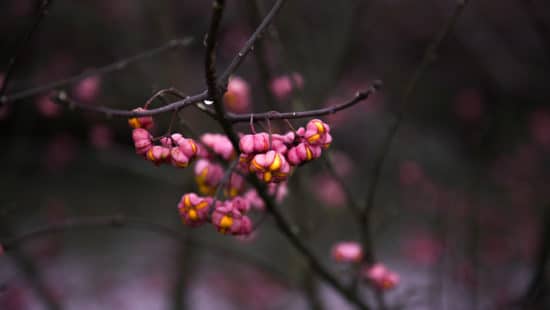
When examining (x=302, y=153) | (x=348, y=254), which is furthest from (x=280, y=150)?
(x=348, y=254)

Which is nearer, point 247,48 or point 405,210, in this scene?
point 247,48

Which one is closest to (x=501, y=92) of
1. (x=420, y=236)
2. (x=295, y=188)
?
(x=420, y=236)

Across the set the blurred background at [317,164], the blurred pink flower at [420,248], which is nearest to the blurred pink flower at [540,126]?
the blurred background at [317,164]

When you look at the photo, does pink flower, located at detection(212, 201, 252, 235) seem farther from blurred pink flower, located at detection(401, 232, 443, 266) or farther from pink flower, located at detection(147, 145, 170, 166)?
blurred pink flower, located at detection(401, 232, 443, 266)

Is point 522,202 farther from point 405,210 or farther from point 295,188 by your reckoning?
point 295,188

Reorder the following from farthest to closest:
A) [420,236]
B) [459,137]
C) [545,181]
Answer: [459,137]
[420,236]
[545,181]

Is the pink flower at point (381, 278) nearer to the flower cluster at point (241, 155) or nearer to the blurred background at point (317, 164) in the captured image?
the flower cluster at point (241, 155)

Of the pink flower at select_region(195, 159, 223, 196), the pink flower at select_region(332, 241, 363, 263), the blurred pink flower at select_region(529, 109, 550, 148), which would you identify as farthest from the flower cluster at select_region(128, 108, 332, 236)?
the blurred pink flower at select_region(529, 109, 550, 148)
